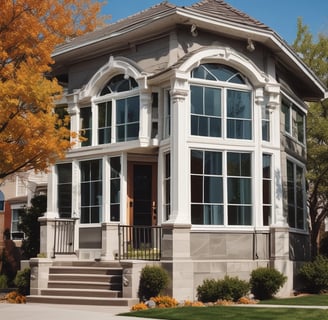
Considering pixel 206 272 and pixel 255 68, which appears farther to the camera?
pixel 255 68

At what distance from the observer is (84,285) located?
15.7m

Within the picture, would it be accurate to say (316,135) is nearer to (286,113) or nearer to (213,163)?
(286,113)

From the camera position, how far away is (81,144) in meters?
19.5

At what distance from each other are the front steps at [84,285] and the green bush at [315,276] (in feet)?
19.0

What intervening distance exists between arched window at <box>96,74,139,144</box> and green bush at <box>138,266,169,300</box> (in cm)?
462

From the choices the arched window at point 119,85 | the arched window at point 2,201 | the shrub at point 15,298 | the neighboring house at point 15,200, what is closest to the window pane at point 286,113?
the arched window at point 119,85

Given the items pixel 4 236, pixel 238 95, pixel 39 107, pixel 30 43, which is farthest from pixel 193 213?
pixel 4 236

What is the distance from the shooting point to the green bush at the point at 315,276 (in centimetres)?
1788

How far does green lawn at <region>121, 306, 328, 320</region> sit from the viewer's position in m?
11.7

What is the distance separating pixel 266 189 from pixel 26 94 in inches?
307

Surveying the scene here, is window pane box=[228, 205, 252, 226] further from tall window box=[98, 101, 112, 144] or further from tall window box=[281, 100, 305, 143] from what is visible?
tall window box=[98, 101, 112, 144]

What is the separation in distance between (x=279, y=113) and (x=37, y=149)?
789 centimetres

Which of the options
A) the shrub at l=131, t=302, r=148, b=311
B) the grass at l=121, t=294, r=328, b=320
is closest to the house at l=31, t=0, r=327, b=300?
the shrub at l=131, t=302, r=148, b=311

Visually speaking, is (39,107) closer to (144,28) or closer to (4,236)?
(144,28)
